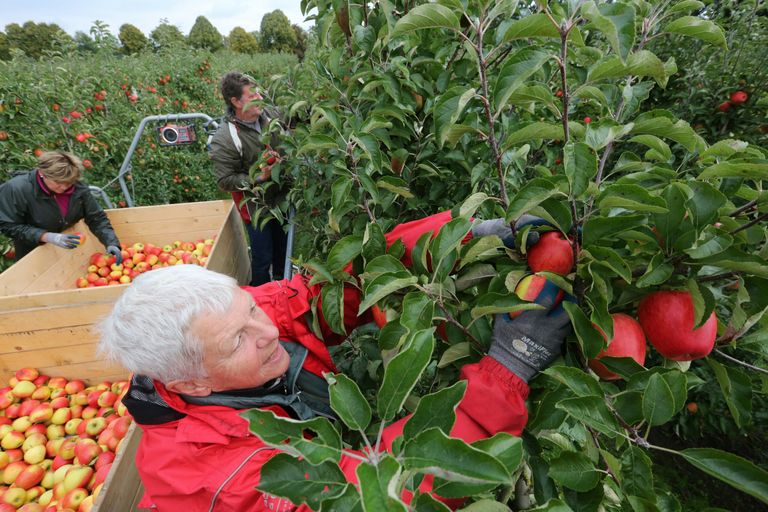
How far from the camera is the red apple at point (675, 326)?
74cm

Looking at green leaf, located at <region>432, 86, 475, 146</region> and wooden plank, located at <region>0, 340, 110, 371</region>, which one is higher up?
green leaf, located at <region>432, 86, 475, 146</region>

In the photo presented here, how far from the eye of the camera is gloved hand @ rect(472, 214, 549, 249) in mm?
891

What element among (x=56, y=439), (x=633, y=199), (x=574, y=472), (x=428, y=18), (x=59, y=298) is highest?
(x=428, y=18)

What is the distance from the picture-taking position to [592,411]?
67 centimetres

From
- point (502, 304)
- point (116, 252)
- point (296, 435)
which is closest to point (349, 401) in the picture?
point (296, 435)

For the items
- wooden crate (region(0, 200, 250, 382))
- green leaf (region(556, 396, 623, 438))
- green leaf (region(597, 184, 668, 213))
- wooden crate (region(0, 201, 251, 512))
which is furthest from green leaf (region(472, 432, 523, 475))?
wooden crate (region(0, 200, 250, 382))

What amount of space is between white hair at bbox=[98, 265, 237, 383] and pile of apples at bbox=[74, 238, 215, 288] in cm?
243

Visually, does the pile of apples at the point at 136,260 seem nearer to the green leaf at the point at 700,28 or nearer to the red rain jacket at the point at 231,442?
the red rain jacket at the point at 231,442

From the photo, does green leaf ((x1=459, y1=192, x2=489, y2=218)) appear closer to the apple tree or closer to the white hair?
the apple tree

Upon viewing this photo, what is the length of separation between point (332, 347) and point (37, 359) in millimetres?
2171

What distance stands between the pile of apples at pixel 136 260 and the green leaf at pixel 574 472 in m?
3.34

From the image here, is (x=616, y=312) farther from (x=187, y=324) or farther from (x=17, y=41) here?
(x=17, y=41)

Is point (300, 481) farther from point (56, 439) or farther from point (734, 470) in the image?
point (56, 439)

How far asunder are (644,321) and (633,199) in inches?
10.9
